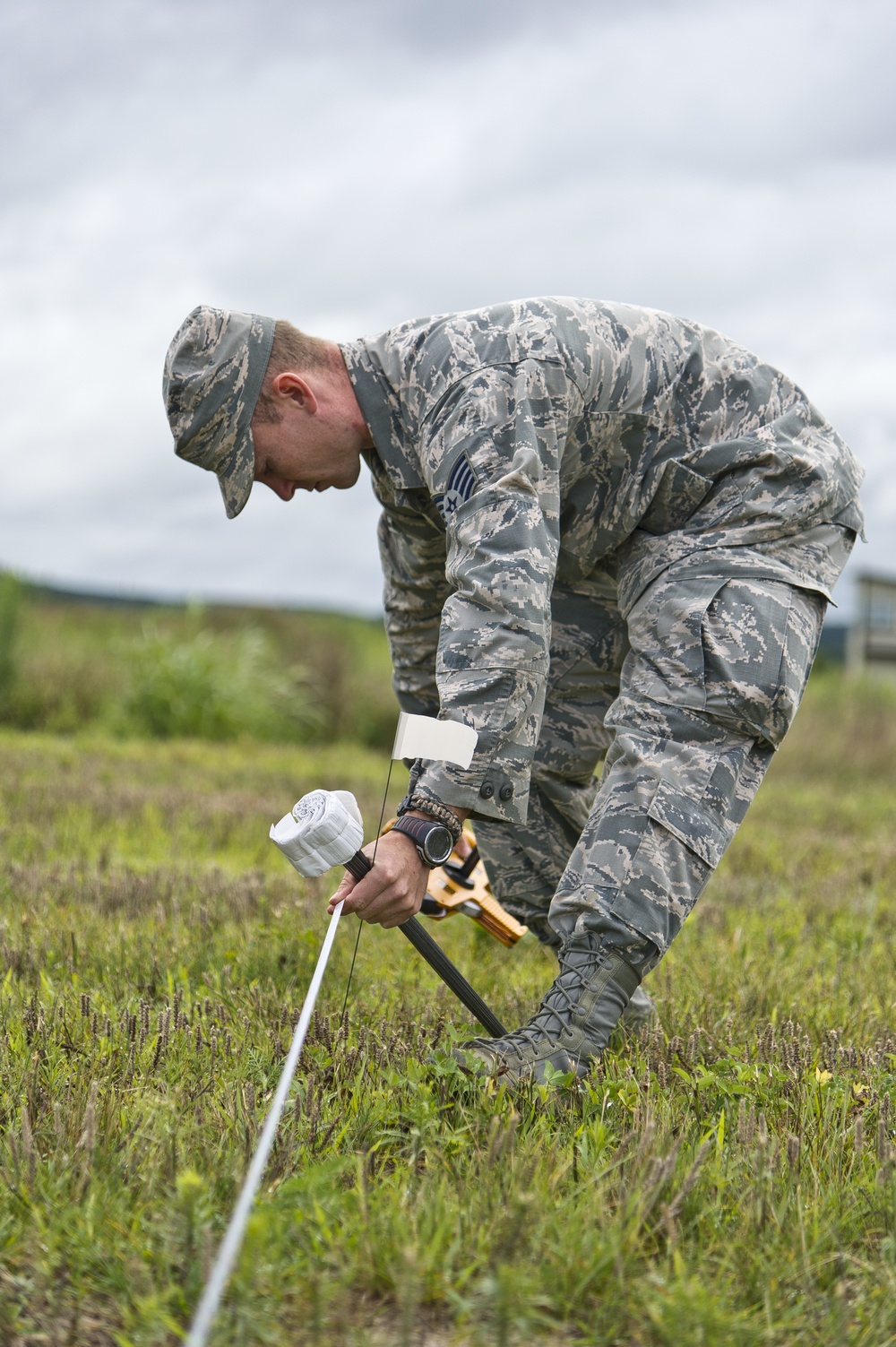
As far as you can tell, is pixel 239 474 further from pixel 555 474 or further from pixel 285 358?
pixel 555 474

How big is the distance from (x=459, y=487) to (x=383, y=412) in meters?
0.44

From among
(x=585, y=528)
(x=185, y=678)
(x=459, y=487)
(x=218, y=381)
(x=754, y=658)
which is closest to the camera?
(x=459, y=487)

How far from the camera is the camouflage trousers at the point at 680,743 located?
2.78 m

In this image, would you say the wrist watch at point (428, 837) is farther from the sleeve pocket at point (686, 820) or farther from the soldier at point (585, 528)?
the sleeve pocket at point (686, 820)

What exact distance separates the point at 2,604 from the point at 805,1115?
38.5ft

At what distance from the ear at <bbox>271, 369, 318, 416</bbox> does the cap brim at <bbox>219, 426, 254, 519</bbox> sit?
0.41 ft

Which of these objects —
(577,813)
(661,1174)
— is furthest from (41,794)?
(661,1174)

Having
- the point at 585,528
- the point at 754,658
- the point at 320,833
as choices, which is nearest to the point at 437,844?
the point at 320,833

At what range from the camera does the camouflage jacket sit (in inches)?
103

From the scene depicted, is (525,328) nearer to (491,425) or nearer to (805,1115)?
(491,425)

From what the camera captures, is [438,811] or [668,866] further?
[668,866]

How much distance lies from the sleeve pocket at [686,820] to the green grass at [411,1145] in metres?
0.48

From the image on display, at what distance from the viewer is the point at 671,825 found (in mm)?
2787

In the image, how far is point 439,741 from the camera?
8.41ft
